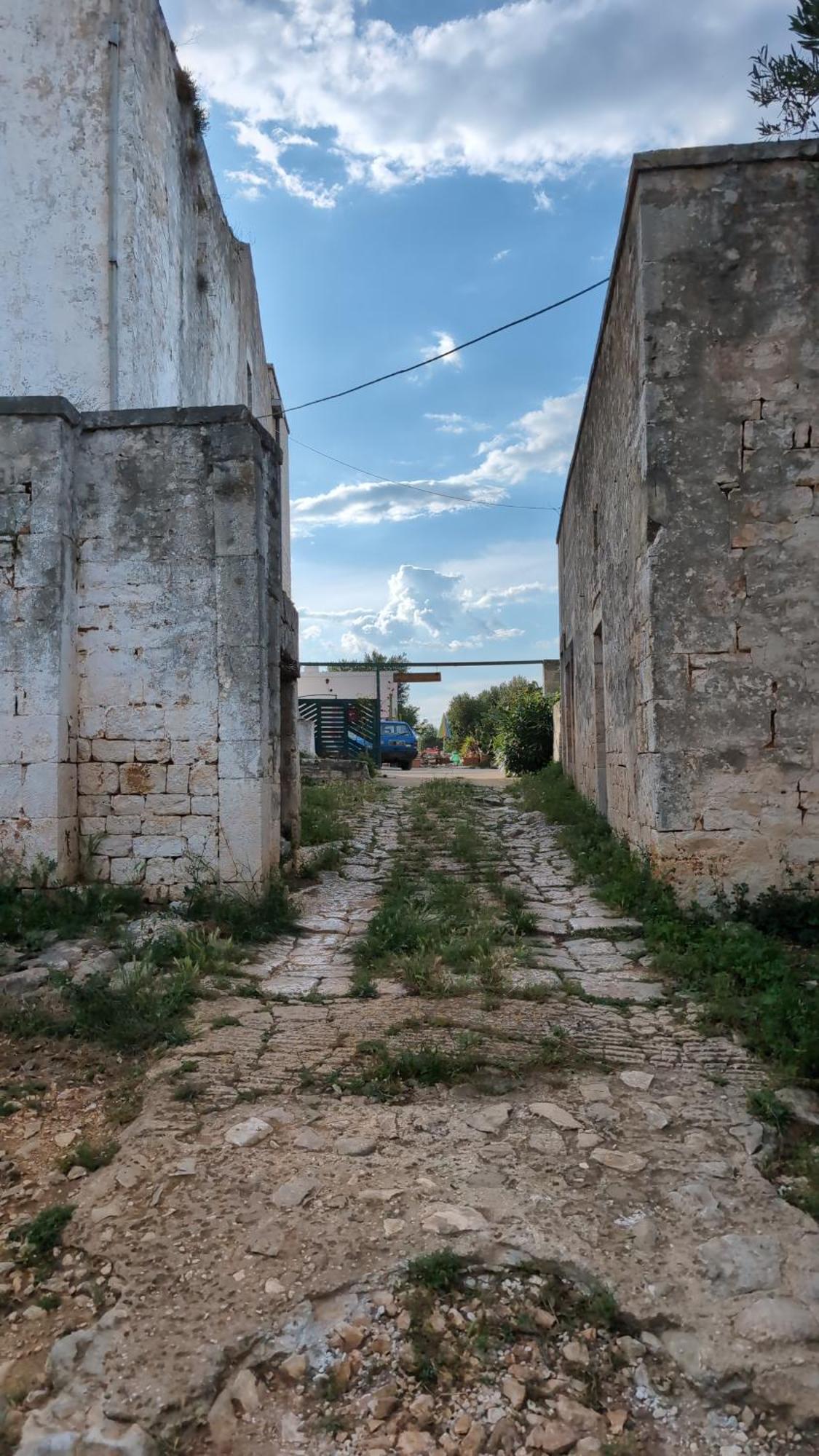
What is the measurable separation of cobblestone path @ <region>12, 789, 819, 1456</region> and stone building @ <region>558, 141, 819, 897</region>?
2016mm

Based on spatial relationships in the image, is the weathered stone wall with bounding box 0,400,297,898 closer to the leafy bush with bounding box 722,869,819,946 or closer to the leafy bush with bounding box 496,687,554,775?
the leafy bush with bounding box 722,869,819,946

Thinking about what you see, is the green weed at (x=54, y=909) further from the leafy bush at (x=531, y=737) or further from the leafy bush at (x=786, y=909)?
the leafy bush at (x=531, y=737)

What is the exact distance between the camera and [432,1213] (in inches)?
108

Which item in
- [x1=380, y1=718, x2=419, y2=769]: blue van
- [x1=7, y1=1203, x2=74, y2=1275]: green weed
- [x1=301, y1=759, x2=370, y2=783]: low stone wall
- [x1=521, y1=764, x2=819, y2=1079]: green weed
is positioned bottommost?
[x1=7, y1=1203, x2=74, y2=1275]: green weed

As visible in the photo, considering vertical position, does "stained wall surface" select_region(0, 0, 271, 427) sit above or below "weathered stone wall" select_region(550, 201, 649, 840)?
above

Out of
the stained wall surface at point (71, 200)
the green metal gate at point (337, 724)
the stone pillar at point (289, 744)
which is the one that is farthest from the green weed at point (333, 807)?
the stained wall surface at point (71, 200)

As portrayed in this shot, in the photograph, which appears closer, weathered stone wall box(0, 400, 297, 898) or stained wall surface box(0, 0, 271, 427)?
weathered stone wall box(0, 400, 297, 898)

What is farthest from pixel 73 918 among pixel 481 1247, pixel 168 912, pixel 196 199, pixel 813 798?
pixel 196 199

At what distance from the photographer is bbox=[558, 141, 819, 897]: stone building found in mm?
5977

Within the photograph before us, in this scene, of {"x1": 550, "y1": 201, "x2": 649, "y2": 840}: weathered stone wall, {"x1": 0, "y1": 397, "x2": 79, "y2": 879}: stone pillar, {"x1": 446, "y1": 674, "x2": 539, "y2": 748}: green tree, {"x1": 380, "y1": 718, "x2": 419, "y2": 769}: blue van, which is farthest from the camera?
{"x1": 446, "y1": 674, "x2": 539, "y2": 748}: green tree

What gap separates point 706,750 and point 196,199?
10.8m

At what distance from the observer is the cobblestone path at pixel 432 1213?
Result: 7.13ft

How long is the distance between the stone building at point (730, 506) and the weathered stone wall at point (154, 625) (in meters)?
3.08

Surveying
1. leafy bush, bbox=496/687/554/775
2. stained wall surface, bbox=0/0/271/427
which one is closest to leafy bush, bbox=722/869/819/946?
stained wall surface, bbox=0/0/271/427
